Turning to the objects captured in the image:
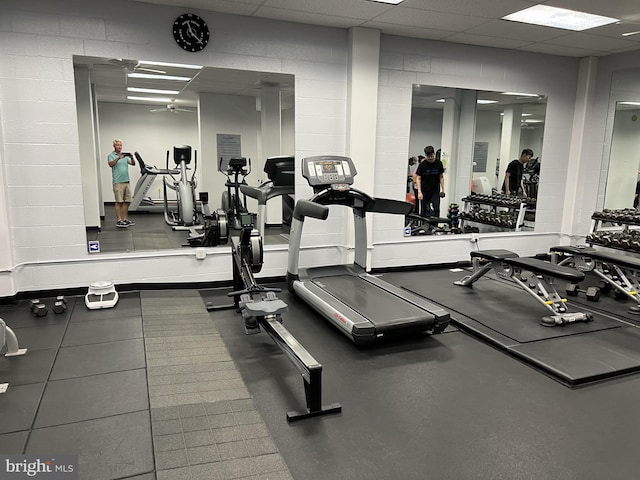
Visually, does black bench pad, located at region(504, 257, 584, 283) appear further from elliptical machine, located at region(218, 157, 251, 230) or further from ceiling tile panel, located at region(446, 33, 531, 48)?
elliptical machine, located at region(218, 157, 251, 230)

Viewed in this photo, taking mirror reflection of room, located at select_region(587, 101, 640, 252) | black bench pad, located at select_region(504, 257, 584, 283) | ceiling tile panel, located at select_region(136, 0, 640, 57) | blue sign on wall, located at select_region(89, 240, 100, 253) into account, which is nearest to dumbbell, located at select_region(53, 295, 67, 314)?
blue sign on wall, located at select_region(89, 240, 100, 253)

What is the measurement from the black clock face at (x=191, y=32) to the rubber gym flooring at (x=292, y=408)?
2596 mm

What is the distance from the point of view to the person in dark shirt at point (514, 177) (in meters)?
7.00

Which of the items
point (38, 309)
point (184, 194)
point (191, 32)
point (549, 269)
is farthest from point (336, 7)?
point (38, 309)

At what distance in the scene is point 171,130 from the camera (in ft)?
23.6

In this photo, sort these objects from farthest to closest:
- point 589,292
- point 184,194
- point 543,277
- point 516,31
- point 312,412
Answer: point 184,194
point 516,31
point 589,292
point 543,277
point 312,412

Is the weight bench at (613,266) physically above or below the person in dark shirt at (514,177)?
below

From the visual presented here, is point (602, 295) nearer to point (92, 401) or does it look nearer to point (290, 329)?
point (290, 329)

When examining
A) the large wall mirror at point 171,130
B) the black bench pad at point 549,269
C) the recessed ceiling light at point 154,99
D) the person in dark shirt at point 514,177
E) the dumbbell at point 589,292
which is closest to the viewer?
the black bench pad at point 549,269

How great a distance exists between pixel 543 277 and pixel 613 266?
1.11m

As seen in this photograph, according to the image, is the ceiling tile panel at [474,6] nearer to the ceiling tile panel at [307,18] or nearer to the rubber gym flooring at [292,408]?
the ceiling tile panel at [307,18]

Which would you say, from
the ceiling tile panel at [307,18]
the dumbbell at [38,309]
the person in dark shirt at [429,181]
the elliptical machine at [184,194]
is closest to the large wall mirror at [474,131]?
the person in dark shirt at [429,181]

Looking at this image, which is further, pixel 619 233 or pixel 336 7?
pixel 619 233

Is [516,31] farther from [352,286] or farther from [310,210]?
[352,286]
